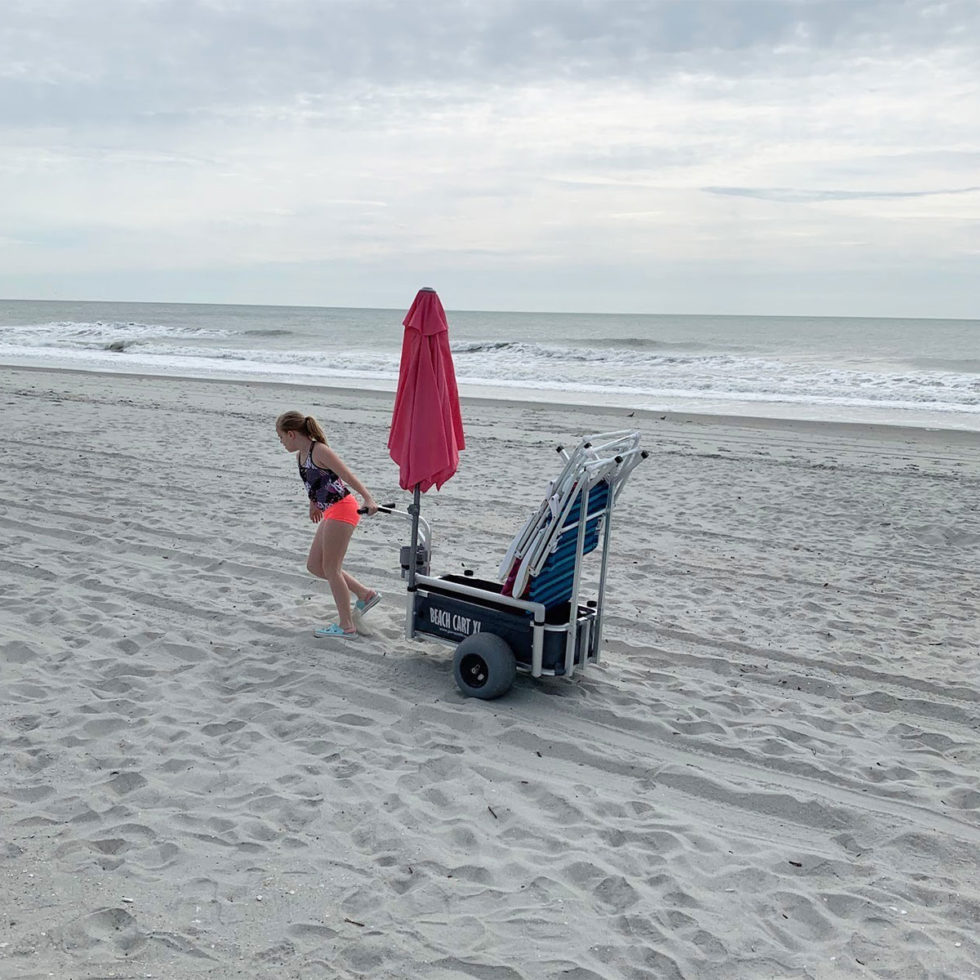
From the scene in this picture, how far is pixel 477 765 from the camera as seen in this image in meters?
4.17

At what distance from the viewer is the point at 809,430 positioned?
614 inches

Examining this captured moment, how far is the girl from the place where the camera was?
17.7ft

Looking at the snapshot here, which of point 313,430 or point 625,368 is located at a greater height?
point 625,368

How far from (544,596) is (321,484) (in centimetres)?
153

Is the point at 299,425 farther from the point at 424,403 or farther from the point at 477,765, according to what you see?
the point at 477,765

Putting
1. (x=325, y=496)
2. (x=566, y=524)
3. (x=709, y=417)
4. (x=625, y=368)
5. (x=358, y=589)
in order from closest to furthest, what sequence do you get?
(x=566, y=524)
(x=325, y=496)
(x=358, y=589)
(x=709, y=417)
(x=625, y=368)

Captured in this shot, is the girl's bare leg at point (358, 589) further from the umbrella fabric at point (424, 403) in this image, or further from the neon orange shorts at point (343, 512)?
the umbrella fabric at point (424, 403)

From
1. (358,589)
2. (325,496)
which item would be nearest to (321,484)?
(325,496)

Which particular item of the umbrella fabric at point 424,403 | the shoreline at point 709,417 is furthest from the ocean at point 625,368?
the umbrella fabric at point 424,403

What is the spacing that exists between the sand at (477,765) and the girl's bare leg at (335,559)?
0.29 m

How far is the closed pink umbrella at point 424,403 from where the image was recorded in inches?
187

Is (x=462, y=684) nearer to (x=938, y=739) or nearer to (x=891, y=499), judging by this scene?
(x=938, y=739)

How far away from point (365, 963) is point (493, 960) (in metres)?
0.39

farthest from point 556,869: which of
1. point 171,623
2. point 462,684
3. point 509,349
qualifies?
point 509,349
